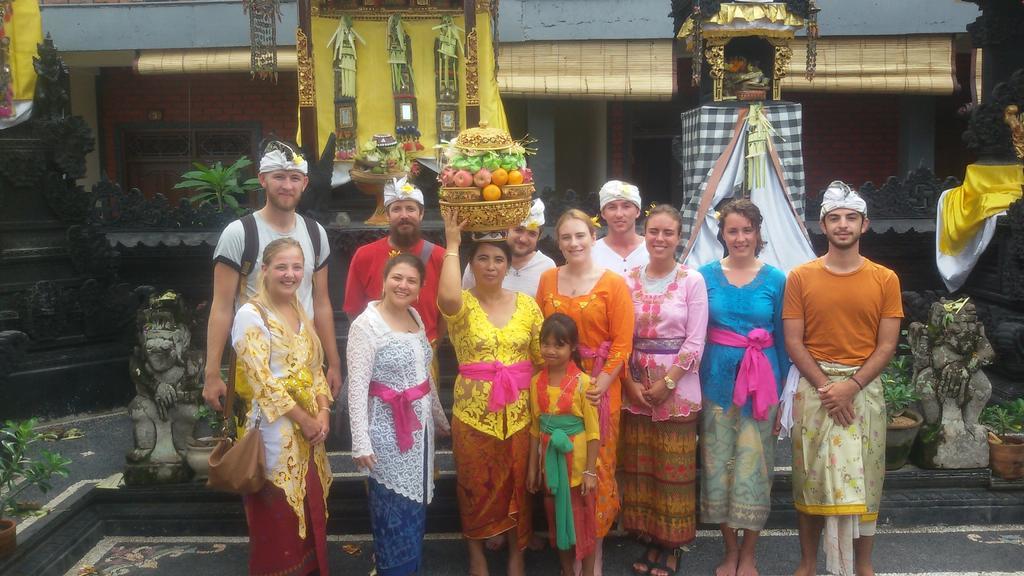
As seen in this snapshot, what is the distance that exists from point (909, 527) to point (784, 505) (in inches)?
27.0

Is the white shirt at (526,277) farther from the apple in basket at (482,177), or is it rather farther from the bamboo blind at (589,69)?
the bamboo blind at (589,69)

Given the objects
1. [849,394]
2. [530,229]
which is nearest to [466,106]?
[530,229]

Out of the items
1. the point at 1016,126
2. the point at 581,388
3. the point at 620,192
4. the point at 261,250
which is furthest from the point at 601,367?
the point at 1016,126

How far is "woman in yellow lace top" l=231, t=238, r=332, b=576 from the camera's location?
3531mm

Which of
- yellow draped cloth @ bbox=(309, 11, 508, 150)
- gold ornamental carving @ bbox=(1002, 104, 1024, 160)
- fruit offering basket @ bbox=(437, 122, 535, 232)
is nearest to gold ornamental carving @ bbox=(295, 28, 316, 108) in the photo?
yellow draped cloth @ bbox=(309, 11, 508, 150)

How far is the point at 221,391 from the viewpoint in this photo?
3904 mm

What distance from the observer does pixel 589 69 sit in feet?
33.6

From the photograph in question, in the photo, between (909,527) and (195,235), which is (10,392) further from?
(909,527)

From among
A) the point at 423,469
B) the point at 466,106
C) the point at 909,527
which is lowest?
the point at 909,527

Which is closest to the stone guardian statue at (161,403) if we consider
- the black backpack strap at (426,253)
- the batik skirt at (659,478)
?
the black backpack strap at (426,253)

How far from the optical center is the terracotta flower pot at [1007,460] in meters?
4.82

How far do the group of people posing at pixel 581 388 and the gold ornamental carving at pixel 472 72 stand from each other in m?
4.02

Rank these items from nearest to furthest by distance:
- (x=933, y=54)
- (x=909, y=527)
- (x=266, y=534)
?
(x=266, y=534) → (x=909, y=527) → (x=933, y=54)

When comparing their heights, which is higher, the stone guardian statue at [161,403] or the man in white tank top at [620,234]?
the man in white tank top at [620,234]
